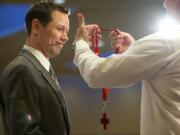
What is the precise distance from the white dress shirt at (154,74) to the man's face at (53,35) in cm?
31

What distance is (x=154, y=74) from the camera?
146 cm

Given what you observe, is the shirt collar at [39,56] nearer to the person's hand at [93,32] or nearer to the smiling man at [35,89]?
the smiling man at [35,89]

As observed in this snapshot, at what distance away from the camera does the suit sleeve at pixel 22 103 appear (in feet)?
4.84

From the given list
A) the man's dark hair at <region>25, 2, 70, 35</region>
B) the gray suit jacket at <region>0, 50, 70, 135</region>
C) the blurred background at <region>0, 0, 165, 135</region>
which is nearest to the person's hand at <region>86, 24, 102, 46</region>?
the man's dark hair at <region>25, 2, 70, 35</region>

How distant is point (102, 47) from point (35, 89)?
94.1 inches

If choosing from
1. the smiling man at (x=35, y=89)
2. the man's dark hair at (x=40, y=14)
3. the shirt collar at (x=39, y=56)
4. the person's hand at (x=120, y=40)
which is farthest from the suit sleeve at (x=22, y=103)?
the person's hand at (x=120, y=40)

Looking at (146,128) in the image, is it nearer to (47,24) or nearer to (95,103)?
(47,24)

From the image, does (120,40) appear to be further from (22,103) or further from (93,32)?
(22,103)

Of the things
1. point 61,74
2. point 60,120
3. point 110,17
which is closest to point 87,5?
point 110,17

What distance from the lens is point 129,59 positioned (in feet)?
4.72

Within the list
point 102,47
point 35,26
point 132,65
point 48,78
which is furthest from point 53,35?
point 102,47

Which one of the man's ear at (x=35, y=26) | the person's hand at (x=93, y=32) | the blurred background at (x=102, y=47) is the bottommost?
the blurred background at (x=102, y=47)

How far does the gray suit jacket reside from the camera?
149 cm

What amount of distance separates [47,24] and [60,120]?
444mm
